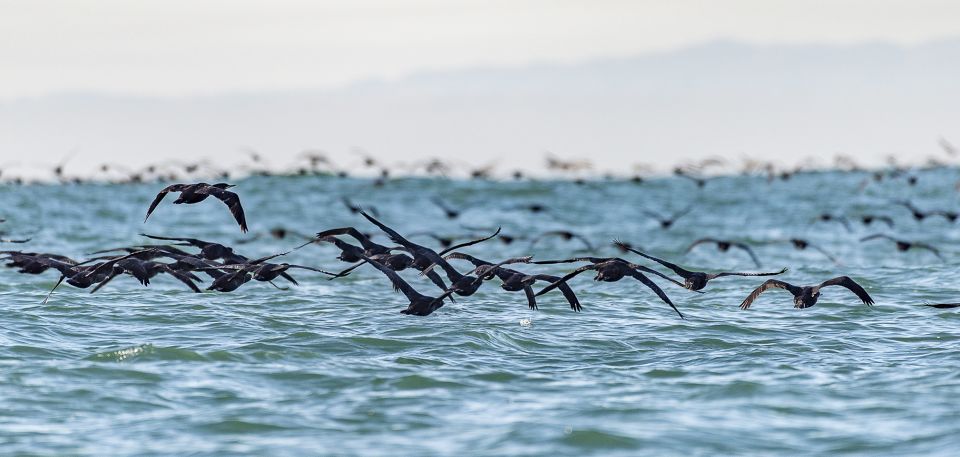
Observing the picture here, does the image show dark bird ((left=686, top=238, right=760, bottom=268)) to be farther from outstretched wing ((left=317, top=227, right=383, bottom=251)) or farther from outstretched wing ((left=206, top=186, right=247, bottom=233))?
outstretched wing ((left=206, top=186, right=247, bottom=233))

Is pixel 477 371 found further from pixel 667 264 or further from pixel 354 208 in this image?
pixel 354 208

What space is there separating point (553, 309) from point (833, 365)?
19.1 feet

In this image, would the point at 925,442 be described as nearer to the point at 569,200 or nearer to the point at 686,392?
the point at 686,392

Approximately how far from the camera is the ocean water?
1139 centimetres

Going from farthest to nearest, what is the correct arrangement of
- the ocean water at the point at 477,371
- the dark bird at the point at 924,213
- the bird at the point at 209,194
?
the dark bird at the point at 924,213 < the bird at the point at 209,194 < the ocean water at the point at 477,371

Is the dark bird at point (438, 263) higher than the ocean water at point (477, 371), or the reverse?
the dark bird at point (438, 263)

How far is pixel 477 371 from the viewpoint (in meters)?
14.2

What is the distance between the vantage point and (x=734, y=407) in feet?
40.8

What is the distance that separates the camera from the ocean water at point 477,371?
1139 centimetres

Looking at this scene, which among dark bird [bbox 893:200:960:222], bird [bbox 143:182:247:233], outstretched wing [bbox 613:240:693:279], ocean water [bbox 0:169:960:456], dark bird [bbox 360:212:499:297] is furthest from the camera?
dark bird [bbox 893:200:960:222]

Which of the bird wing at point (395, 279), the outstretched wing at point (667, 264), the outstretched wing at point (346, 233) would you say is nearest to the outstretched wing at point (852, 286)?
the outstretched wing at point (667, 264)

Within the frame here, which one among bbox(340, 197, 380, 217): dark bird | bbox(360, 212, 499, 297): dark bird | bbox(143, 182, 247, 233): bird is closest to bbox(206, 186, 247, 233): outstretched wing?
bbox(143, 182, 247, 233): bird

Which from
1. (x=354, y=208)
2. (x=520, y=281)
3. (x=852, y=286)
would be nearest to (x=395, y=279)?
(x=520, y=281)

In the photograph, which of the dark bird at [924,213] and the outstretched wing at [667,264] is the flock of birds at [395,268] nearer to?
the outstretched wing at [667,264]
